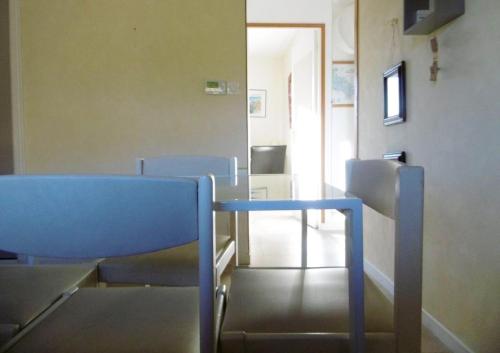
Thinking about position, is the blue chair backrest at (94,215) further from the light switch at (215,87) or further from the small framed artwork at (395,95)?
the light switch at (215,87)

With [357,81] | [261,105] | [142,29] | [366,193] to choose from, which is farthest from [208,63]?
[261,105]

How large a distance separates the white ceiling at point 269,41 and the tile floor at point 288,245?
2.43 metres

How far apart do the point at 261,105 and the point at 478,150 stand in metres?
5.49

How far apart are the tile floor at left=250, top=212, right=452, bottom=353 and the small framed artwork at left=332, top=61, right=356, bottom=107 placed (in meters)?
1.44

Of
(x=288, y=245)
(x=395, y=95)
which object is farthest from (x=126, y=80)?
(x=288, y=245)

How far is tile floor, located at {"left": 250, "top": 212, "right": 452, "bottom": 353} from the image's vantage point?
327 cm

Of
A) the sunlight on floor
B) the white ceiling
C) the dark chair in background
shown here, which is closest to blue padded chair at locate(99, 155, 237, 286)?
the sunlight on floor

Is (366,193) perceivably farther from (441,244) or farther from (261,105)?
(261,105)

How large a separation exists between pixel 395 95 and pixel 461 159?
0.75 m

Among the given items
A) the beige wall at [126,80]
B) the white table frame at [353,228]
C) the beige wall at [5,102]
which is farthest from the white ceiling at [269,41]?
the white table frame at [353,228]

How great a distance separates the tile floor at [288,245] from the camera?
327 centimetres

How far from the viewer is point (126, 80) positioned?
2.99m

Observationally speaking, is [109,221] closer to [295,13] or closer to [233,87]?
[233,87]

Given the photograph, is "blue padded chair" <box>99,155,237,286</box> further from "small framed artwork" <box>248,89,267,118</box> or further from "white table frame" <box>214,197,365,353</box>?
"small framed artwork" <box>248,89,267,118</box>
